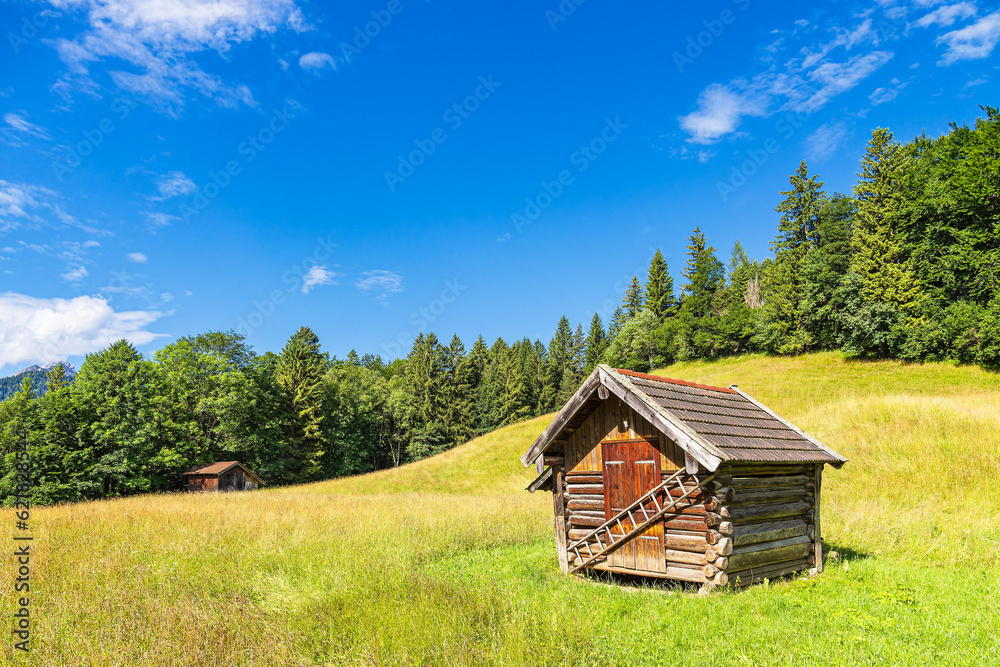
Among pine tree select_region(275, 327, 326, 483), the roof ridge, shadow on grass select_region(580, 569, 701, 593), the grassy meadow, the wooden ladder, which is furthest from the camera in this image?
pine tree select_region(275, 327, 326, 483)

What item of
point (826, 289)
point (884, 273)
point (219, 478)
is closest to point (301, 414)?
point (219, 478)

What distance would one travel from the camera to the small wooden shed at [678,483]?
896cm

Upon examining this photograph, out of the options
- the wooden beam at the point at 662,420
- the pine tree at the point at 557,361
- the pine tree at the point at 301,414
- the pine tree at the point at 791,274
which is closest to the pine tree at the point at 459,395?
the pine tree at the point at 557,361

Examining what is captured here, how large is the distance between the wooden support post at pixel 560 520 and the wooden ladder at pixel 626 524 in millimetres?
210

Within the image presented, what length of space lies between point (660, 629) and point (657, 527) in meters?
2.53

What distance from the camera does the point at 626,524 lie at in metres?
10.2

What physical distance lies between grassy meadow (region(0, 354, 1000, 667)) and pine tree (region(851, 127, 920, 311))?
2814cm

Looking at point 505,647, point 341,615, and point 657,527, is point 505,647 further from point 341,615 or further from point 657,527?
point 657,527

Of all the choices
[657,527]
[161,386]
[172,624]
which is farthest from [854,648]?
[161,386]

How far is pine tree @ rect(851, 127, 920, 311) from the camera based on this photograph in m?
41.4

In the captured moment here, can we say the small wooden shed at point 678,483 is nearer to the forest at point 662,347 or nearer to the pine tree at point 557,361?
the forest at point 662,347

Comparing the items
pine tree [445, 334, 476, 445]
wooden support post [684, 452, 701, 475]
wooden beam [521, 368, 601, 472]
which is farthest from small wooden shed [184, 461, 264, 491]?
wooden support post [684, 452, 701, 475]

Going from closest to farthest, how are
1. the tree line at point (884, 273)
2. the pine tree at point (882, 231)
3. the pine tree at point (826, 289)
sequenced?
the tree line at point (884, 273) → the pine tree at point (882, 231) → the pine tree at point (826, 289)

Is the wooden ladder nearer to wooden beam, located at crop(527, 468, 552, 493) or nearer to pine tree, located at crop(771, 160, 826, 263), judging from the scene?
wooden beam, located at crop(527, 468, 552, 493)
